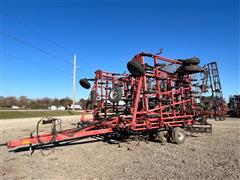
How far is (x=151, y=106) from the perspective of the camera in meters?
9.02

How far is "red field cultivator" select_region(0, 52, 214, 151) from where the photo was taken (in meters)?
7.62

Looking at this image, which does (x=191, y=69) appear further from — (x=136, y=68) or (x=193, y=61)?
(x=136, y=68)

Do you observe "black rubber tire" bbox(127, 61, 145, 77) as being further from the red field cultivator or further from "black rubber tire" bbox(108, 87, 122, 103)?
"black rubber tire" bbox(108, 87, 122, 103)

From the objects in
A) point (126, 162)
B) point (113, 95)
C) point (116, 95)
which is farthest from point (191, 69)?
point (126, 162)

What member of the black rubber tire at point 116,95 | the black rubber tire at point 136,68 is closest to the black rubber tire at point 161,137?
the black rubber tire at point 116,95

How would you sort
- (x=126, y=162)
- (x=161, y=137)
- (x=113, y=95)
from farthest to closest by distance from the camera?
(x=113, y=95)
(x=161, y=137)
(x=126, y=162)

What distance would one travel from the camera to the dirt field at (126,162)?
15.2ft

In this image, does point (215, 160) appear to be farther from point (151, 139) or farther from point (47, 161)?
point (47, 161)

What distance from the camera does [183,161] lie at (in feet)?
18.5

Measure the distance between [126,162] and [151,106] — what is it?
3.84 meters

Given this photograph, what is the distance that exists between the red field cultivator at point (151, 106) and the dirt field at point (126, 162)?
0.66 metres

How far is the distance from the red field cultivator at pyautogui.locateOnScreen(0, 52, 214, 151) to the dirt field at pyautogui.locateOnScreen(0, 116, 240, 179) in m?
0.66

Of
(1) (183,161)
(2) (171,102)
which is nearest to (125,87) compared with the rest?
(2) (171,102)

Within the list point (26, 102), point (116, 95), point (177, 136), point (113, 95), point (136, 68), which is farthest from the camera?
point (26, 102)
